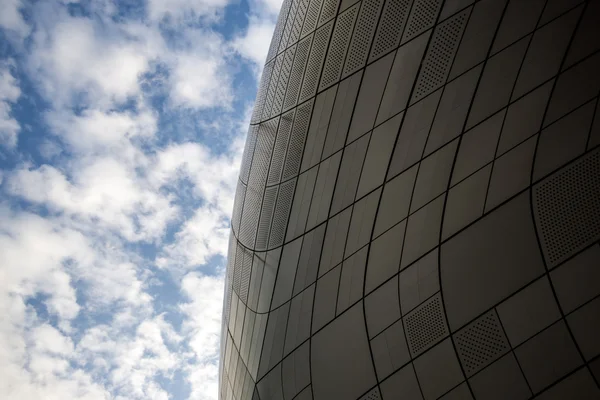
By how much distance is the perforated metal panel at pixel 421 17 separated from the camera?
47.3 feet

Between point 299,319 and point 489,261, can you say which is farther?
point 299,319

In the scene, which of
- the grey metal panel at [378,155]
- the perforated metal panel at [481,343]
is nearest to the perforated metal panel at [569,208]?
the perforated metal panel at [481,343]

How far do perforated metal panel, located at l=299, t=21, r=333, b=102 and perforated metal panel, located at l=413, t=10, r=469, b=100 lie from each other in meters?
5.10

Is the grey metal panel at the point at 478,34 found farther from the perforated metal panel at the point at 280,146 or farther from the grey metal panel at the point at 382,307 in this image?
the perforated metal panel at the point at 280,146

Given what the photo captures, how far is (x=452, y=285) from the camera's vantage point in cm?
1383

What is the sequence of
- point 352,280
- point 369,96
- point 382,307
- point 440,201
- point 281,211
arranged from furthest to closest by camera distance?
point 281,211
point 352,280
point 369,96
point 382,307
point 440,201

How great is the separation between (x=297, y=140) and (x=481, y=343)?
10884 mm

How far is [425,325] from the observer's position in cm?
1460

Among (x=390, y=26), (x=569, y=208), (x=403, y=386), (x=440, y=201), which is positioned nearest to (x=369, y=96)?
(x=390, y=26)

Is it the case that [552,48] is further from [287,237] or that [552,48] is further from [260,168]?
[260,168]

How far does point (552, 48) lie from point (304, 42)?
416 inches

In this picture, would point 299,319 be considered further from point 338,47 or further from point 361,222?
point 338,47

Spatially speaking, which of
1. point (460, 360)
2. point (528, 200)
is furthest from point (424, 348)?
point (528, 200)

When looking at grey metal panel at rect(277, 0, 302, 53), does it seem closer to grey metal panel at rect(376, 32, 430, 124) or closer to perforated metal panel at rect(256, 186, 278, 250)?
perforated metal panel at rect(256, 186, 278, 250)
